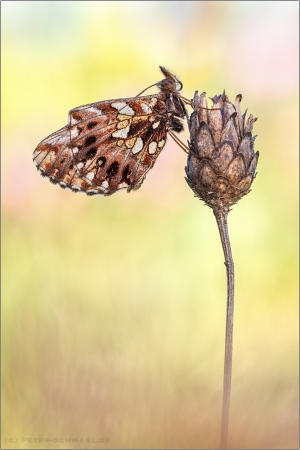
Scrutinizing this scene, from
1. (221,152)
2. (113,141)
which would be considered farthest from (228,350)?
(113,141)

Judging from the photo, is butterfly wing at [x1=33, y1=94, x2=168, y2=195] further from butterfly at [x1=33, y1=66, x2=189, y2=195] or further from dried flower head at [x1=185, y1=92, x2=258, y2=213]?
dried flower head at [x1=185, y1=92, x2=258, y2=213]

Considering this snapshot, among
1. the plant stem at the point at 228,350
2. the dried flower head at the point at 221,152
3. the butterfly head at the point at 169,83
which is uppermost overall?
the butterfly head at the point at 169,83

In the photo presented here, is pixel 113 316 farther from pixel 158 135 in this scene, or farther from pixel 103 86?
pixel 103 86

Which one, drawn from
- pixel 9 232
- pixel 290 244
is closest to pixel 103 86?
pixel 9 232

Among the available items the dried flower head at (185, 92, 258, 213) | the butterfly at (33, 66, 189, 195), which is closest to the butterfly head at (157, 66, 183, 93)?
the butterfly at (33, 66, 189, 195)

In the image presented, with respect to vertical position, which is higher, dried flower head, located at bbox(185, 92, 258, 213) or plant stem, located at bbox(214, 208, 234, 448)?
dried flower head, located at bbox(185, 92, 258, 213)

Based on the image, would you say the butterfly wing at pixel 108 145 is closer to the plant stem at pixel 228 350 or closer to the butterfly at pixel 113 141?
the butterfly at pixel 113 141

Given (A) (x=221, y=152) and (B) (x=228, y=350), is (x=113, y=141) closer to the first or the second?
(A) (x=221, y=152)

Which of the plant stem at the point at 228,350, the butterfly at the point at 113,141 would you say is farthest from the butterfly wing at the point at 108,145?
the plant stem at the point at 228,350
